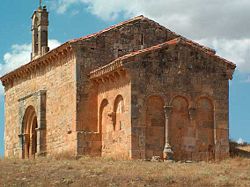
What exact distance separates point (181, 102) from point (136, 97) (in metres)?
2.10

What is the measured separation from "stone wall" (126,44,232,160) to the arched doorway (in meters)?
9.01

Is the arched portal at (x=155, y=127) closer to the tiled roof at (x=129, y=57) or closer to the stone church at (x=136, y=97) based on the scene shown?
the stone church at (x=136, y=97)

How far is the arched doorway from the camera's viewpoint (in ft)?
100

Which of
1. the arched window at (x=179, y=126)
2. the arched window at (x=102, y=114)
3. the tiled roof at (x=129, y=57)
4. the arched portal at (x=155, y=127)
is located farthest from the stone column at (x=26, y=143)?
the arched window at (x=179, y=126)

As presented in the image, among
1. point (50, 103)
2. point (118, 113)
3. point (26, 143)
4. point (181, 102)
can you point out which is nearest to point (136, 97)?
point (118, 113)

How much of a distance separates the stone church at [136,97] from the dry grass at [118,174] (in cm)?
240

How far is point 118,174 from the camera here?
17594mm

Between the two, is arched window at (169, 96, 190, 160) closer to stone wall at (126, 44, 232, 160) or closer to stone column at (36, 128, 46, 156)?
stone wall at (126, 44, 232, 160)

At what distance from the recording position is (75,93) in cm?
2506

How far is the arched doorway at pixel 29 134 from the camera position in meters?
30.5

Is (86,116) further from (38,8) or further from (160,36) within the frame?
(38,8)

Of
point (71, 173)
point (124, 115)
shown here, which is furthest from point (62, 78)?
point (71, 173)

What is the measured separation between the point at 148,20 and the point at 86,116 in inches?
203

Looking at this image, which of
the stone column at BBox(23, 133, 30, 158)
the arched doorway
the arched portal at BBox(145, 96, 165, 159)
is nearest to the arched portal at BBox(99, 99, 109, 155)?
the arched portal at BBox(145, 96, 165, 159)
